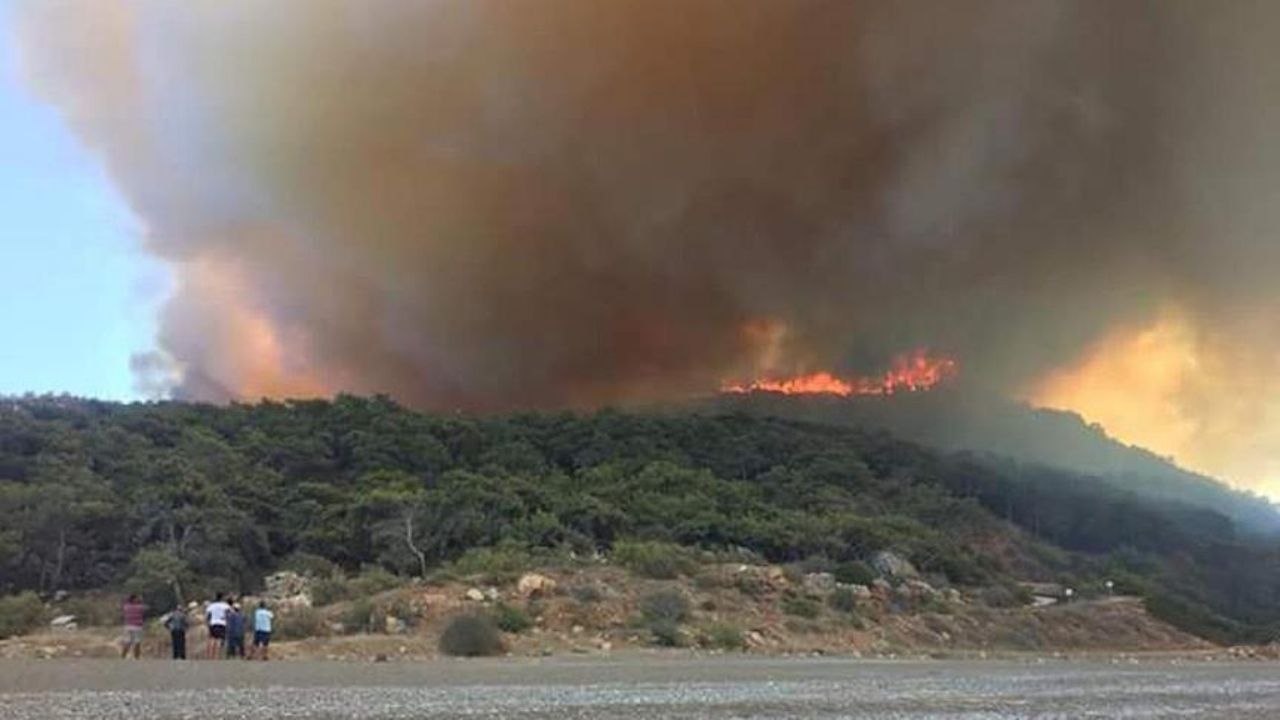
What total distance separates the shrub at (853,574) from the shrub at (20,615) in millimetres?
29056

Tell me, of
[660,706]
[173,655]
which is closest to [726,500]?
[173,655]

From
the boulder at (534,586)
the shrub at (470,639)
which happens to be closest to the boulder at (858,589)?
the boulder at (534,586)

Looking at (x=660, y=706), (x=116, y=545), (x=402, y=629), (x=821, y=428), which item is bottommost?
(x=660, y=706)

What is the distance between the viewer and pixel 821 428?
9969 centimetres

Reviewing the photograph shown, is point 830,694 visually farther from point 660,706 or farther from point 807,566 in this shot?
point 807,566

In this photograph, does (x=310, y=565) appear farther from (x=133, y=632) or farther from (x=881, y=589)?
(x=881, y=589)

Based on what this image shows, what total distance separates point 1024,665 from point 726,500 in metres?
34.4

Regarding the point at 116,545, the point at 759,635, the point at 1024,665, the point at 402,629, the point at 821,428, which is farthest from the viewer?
the point at 821,428

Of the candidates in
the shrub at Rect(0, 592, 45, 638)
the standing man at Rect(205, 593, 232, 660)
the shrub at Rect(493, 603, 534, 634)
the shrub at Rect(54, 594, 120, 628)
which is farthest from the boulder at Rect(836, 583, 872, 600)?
the shrub at Rect(0, 592, 45, 638)

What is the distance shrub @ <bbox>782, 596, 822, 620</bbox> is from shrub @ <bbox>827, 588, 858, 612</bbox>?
91 cm

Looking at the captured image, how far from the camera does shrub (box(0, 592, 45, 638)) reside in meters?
34.4

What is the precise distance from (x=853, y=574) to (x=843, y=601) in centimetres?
550

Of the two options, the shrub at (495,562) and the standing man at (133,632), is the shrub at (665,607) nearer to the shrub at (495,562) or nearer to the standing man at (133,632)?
the shrub at (495,562)

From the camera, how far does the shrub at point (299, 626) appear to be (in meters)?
32.8
